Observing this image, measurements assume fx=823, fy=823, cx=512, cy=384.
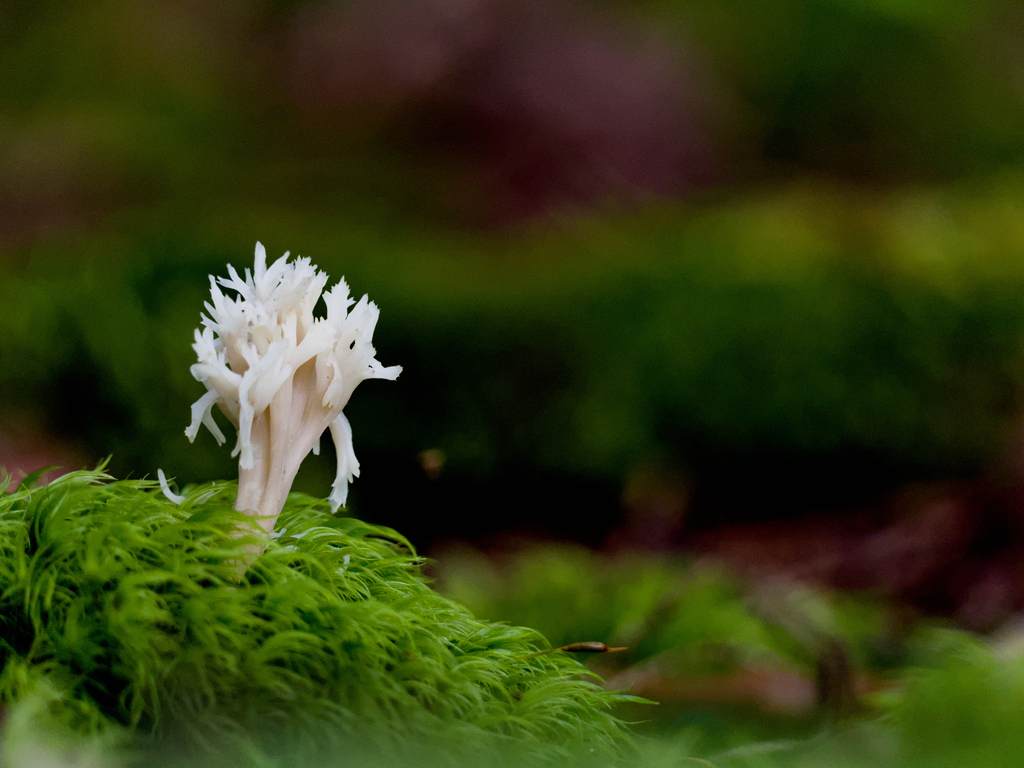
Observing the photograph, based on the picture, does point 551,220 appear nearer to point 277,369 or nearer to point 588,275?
point 588,275

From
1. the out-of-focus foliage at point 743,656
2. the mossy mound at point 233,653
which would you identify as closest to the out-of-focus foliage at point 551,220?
the out-of-focus foliage at point 743,656

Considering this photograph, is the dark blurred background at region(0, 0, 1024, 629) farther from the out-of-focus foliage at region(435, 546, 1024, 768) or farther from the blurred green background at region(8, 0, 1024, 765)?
the out-of-focus foliage at region(435, 546, 1024, 768)

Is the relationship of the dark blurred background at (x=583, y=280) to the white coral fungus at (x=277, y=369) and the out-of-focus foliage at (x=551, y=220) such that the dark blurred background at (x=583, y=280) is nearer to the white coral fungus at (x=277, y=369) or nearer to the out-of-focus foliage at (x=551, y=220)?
the out-of-focus foliage at (x=551, y=220)

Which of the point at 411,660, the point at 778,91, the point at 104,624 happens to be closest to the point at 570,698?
the point at 411,660

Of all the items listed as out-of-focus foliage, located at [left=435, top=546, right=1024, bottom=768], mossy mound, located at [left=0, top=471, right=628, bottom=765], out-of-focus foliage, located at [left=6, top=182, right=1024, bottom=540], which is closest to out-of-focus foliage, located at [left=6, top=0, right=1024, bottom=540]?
out-of-focus foliage, located at [left=6, top=182, right=1024, bottom=540]

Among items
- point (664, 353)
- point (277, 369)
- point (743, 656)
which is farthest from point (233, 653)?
point (664, 353)

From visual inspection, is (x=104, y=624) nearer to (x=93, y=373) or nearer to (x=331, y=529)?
(x=331, y=529)
